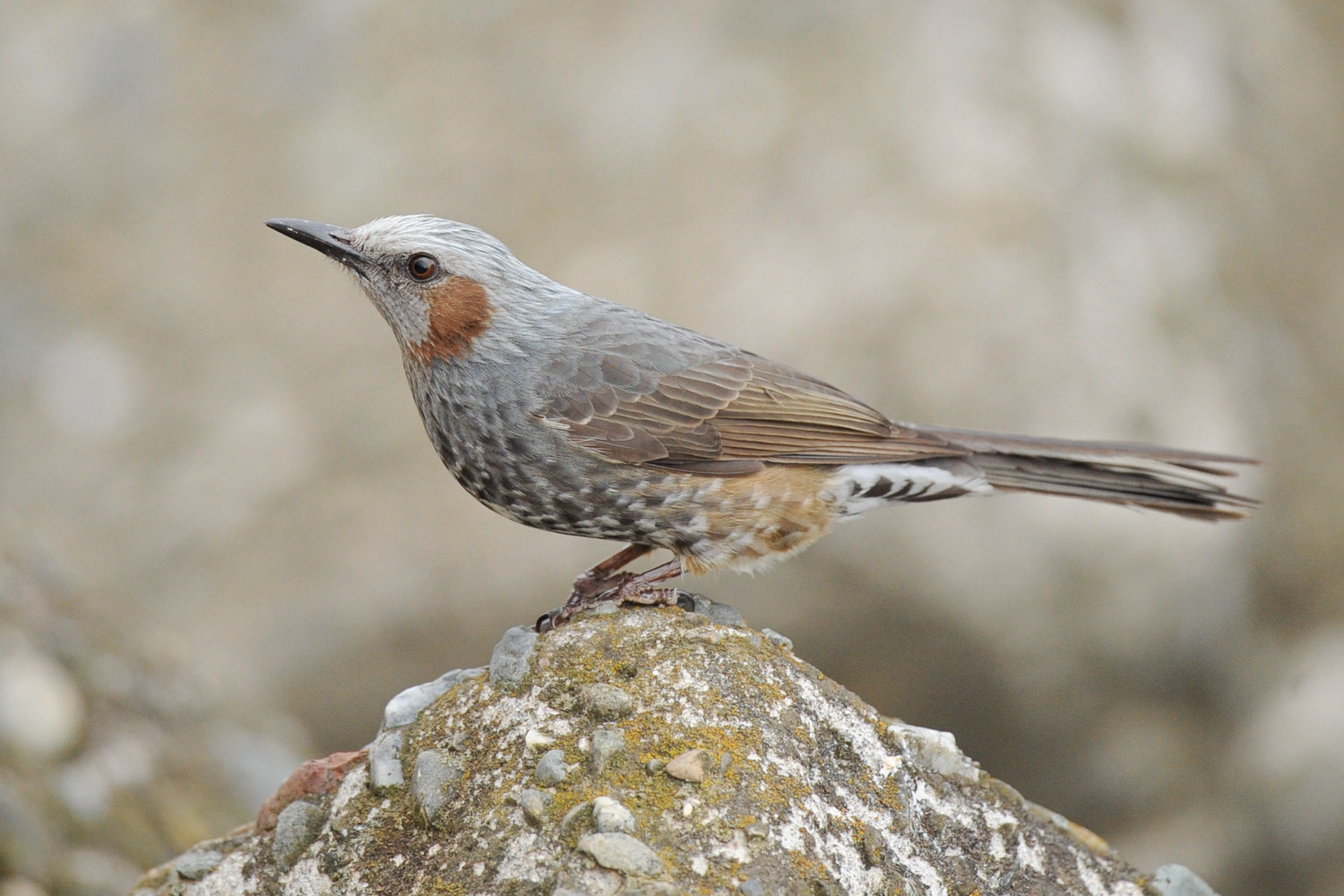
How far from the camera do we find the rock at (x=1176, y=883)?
11.0 feet

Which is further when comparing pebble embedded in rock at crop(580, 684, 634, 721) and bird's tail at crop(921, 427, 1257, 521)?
bird's tail at crop(921, 427, 1257, 521)

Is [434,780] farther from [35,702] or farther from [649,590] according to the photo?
[35,702]

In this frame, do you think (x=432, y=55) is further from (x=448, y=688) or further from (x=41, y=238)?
(x=448, y=688)

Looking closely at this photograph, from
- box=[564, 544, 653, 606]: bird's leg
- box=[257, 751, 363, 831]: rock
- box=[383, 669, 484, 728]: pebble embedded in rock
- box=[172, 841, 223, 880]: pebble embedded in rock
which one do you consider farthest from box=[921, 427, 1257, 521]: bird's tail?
box=[172, 841, 223, 880]: pebble embedded in rock

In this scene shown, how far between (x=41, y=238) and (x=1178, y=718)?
7.07 m

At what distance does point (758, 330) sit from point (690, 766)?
4.16 meters

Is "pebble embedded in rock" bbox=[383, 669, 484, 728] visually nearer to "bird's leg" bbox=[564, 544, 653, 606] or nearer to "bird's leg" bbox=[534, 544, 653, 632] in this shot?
"bird's leg" bbox=[534, 544, 653, 632]

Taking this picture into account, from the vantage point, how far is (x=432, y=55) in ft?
25.6

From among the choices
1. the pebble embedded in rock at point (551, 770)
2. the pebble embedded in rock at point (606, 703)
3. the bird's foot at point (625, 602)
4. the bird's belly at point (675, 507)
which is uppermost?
the bird's belly at point (675, 507)

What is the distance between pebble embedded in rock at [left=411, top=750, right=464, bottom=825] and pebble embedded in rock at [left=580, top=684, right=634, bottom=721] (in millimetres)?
336

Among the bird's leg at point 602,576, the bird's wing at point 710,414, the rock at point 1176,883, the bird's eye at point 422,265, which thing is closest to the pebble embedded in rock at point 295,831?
the bird's leg at point 602,576

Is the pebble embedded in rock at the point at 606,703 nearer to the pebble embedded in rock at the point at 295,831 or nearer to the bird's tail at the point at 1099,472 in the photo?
the pebble embedded in rock at the point at 295,831

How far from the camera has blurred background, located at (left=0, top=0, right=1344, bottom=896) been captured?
656 cm

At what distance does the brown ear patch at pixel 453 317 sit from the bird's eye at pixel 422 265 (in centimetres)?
5
